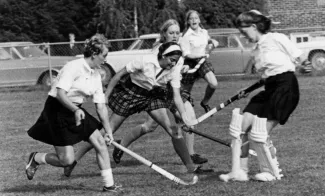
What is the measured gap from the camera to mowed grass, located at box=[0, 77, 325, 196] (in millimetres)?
8031

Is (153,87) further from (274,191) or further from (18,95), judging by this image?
(18,95)

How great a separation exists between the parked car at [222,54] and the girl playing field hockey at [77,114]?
16.0m

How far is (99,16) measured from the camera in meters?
38.1

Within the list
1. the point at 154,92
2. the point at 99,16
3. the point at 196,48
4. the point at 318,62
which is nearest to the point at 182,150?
the point at 154,92

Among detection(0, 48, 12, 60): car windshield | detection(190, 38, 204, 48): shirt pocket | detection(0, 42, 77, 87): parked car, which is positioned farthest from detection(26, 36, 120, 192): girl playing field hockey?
detection(0, 48, 12, 60): car windshield

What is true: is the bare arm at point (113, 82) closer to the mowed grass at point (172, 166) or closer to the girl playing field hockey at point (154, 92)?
the girl playing field hockey at point (154, 92)

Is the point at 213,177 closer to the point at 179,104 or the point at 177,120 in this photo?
the point at 179,104

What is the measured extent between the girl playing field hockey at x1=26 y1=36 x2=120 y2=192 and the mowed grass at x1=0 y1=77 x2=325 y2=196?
374mm

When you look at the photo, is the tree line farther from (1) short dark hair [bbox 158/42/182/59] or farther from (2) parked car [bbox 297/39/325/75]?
(1) short dark hair [bbox 158/42/182/59]

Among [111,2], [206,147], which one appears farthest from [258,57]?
[111,2]

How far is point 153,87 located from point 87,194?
5.76ft

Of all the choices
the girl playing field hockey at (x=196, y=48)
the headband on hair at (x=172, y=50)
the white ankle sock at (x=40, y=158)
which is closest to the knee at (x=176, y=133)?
the headband on hair at (x=172, y=50)

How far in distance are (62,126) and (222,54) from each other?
16.5 metres

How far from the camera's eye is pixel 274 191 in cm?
768
